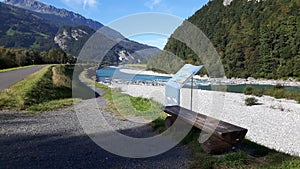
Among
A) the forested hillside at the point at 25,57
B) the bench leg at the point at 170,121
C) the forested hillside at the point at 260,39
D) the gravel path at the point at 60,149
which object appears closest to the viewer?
the gravel path at the point at 60,149

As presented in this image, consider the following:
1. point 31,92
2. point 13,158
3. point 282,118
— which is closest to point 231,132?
point 13,158

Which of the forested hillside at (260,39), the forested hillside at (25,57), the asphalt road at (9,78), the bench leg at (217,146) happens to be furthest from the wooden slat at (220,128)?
the forested hillside at (260,39)

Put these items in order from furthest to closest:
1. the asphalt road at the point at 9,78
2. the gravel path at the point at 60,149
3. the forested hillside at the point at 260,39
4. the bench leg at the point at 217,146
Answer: the forested hillside at the point at 260,39 → the asphalt road at the point at 9,78 → the bench leg at the point at 217,146 → the gravel path at the point at 60,149

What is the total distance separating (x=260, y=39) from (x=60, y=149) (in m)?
72.8

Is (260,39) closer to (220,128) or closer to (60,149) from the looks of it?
(220,128)

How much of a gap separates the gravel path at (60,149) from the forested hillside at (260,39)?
40011mm

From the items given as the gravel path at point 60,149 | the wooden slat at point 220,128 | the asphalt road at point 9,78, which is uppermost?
the asphalt road at point 9,78

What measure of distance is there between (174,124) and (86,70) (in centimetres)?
4791

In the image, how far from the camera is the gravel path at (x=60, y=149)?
402 cm

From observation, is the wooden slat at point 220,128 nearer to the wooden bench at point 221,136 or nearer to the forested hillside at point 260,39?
the wooden bench at point 221,136

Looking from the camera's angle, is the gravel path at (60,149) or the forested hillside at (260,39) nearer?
the gravel path at (60,149)

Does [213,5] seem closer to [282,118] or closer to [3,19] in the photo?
[282,118]

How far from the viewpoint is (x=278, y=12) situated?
7419 centimetres

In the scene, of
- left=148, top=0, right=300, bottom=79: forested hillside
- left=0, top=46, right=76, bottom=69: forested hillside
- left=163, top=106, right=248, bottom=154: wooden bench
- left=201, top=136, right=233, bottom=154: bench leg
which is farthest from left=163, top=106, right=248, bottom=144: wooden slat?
left=148, top=0, right=300, bottom=79: forested hillside
